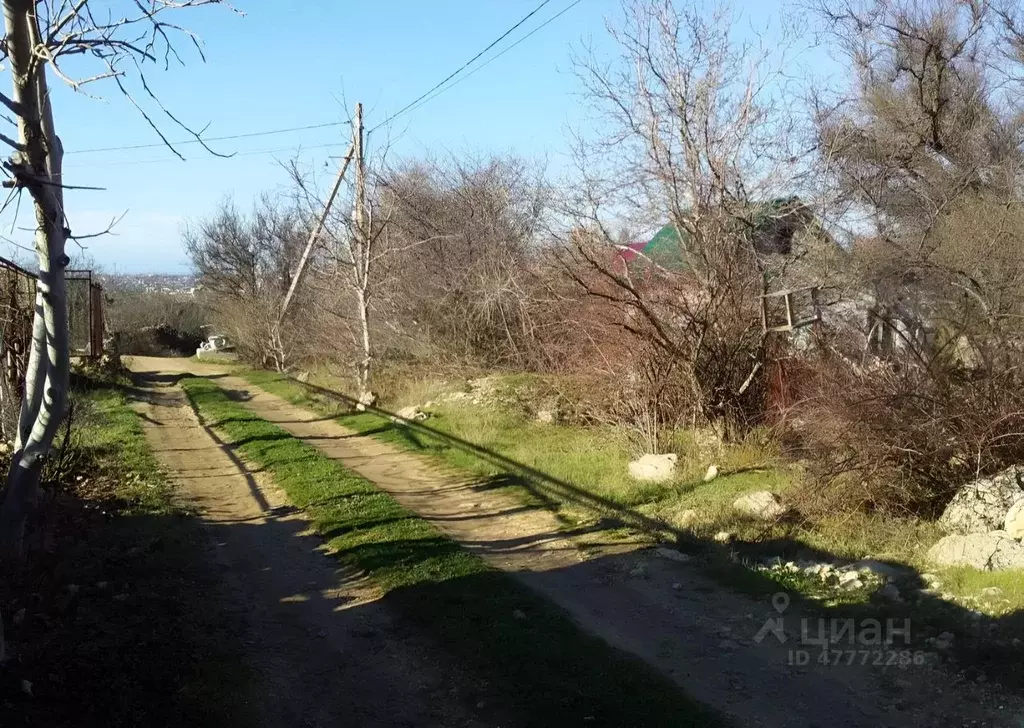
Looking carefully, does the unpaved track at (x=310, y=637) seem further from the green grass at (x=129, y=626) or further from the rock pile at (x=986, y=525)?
the rock pile at (x=986, y=525)

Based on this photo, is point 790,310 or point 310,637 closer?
point 310,637

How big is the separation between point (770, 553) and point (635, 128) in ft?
20.3

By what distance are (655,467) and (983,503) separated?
381cm

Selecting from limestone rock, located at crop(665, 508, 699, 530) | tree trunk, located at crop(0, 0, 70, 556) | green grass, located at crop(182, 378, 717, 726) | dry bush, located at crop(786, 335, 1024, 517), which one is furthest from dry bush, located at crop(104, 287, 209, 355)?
dry bush, located at crop(786, 335, 1024, 517)

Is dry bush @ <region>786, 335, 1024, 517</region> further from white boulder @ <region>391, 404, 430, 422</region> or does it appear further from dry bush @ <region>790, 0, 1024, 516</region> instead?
white boulder @ <region>391, 404, 430, 422</region>

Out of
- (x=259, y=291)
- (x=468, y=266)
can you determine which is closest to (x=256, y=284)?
(x=259, y=291)

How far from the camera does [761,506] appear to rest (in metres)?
8.79

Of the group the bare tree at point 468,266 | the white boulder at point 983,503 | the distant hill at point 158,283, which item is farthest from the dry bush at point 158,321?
the white boulder at point 983,503

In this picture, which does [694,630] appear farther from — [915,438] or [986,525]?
[915,438]

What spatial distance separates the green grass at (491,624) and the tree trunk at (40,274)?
2594 mm

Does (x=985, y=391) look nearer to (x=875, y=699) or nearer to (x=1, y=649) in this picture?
(x=875, y=699)

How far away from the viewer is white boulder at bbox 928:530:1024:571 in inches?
271

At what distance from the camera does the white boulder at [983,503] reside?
750cm

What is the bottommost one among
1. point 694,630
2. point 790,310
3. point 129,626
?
point 694,630
